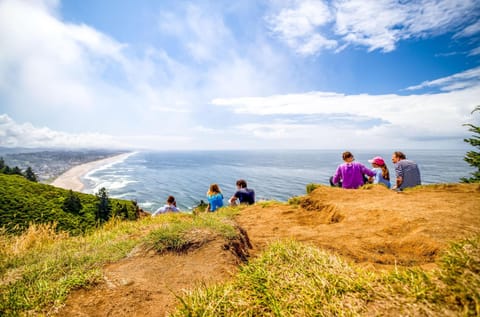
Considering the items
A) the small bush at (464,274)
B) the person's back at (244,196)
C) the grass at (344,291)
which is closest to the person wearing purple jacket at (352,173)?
the person's back at (244,196)

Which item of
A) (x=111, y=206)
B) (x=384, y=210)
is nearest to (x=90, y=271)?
(x=384, y=210)

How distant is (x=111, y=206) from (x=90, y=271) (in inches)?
1642

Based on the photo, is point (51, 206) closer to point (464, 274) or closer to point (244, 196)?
point (244, 196)

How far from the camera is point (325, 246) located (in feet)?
12.9

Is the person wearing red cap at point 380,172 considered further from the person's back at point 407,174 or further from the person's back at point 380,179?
the person's back at point 407,174

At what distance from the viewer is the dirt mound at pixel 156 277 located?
2330mm

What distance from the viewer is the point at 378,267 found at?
3074 mm

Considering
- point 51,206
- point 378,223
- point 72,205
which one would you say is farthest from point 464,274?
point 51,206

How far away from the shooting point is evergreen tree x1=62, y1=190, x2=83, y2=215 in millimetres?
37312

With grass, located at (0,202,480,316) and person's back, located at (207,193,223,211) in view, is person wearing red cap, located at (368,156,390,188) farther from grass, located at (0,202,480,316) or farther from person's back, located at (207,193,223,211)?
grass, located at (0,202,480,316)

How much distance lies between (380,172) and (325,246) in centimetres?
653

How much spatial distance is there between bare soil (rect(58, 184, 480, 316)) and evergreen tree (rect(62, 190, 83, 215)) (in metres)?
41.5

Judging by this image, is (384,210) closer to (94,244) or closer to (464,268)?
(464,268)

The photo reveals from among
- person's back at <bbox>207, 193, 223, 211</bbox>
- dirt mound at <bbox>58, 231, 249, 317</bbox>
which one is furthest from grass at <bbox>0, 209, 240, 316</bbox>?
person's back at <bbox>207, 193, 223, 211</bbox>
